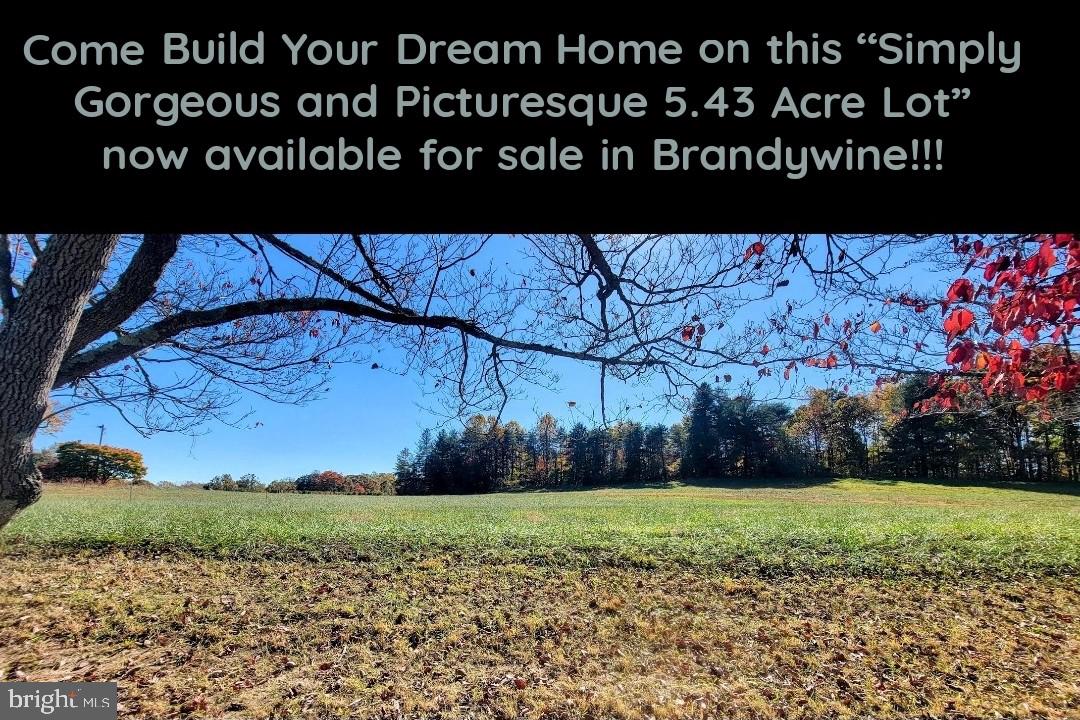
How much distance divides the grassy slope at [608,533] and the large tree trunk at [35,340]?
503 centimetres

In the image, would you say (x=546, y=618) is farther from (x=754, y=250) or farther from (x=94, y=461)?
(x=94, y=461)

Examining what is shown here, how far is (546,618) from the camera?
498cm

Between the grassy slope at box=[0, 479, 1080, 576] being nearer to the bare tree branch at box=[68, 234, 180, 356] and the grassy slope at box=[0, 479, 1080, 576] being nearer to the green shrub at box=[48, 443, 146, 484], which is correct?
the green shrub at box=[48, 443, 146, 484]

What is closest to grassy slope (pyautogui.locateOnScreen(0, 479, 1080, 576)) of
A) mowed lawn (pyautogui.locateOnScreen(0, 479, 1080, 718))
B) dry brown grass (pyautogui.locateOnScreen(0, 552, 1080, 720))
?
mowed lawn (pyautogui.locateOnScreen(0, 479, 1080, 718))

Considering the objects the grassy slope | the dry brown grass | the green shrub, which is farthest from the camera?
the green shrub

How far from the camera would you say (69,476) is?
37.1ft

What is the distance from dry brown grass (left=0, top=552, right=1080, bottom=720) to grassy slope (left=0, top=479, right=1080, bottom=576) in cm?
68

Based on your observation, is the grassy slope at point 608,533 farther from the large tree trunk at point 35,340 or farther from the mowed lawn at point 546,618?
the large tree trunk at point 35,340

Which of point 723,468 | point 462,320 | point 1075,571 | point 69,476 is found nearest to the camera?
point 462,320

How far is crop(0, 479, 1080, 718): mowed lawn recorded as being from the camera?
144 inches

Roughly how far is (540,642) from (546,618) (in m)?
0.49
